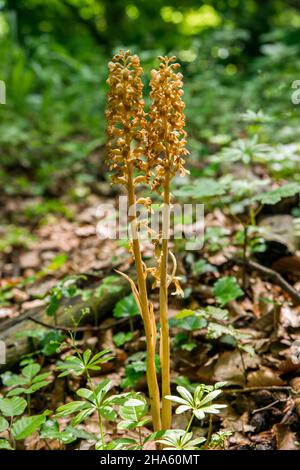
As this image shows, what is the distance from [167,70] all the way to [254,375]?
1.31m

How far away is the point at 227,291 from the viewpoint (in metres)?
2.23

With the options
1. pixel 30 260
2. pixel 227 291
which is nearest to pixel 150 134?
pixel 227 291

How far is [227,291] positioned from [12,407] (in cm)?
109

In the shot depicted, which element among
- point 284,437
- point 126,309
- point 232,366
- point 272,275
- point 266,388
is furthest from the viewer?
point 272,275

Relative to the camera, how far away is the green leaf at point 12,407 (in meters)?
1.67

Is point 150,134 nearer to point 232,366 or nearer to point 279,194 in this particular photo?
point 279,194

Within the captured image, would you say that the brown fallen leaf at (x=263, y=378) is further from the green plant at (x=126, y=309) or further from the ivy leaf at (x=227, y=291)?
the green plant at (x=126, y=309)

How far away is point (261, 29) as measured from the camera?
26.7 feet

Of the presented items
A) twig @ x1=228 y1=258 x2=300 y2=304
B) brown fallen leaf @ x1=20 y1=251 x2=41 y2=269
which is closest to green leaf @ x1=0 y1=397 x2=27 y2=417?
twig @ x1=228 y1=258 x2=300 y2=304

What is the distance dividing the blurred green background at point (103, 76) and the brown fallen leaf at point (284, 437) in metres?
1.77

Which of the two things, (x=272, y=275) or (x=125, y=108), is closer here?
(x=125, y=108)

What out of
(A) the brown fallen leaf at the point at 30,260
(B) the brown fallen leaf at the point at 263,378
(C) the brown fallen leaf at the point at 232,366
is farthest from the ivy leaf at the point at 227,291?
(A) the brown fallen leaf at the point at 30,260

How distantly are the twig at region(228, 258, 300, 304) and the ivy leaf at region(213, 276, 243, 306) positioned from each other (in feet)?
0.92

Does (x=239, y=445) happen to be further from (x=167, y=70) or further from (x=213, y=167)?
(x=213, y=167)
